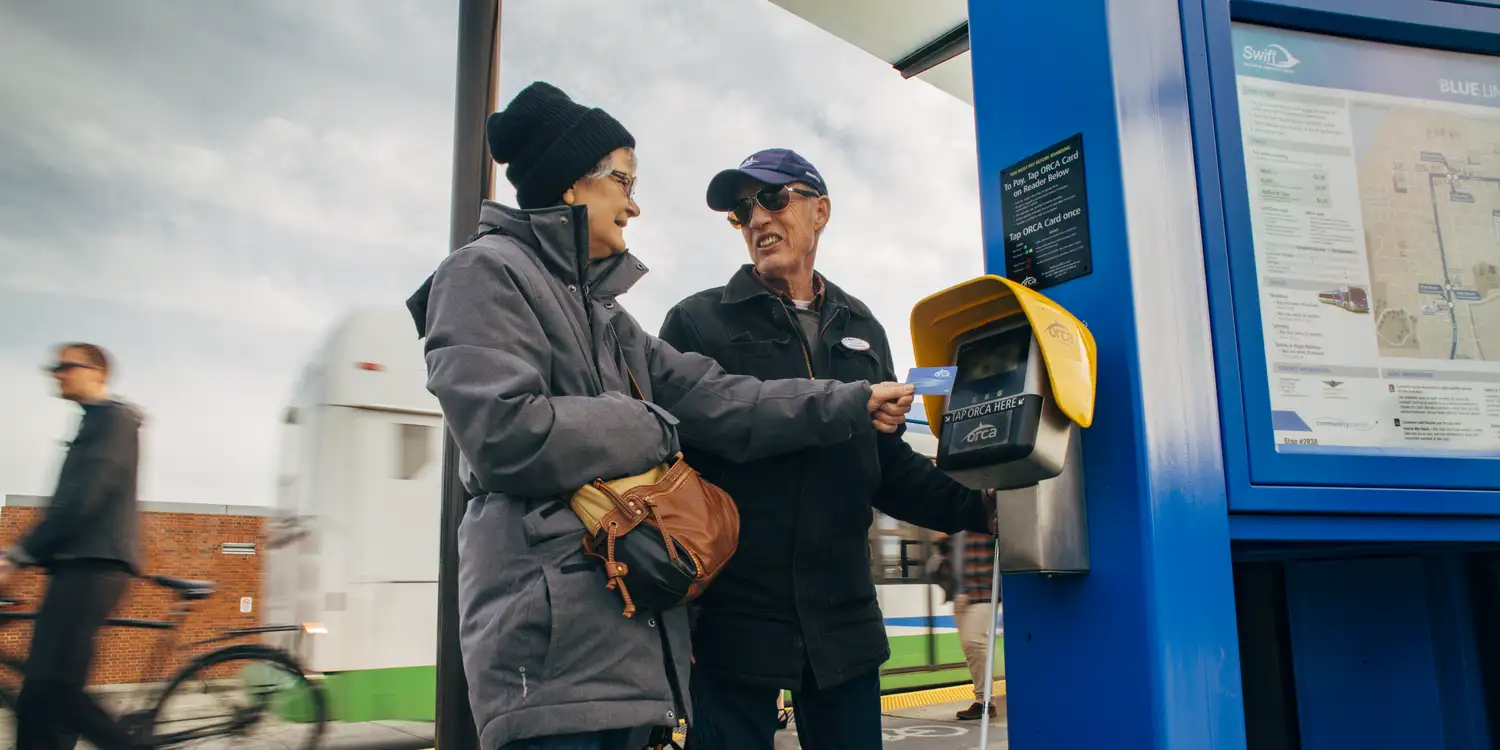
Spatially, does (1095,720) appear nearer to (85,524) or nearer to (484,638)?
(484,638)

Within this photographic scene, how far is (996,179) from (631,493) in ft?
2.74

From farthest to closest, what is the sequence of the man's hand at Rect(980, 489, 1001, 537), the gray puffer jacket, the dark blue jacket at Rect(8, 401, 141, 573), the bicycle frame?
the bicycle frame, the dark blue jacket at Rect(8, 401, 141, 573), the man's hand at Rect(980, 489, 1001, 537), the gray puffer jacket

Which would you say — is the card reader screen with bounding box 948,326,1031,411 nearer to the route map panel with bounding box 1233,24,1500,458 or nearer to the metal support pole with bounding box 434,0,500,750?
the route map panel with bounding box 1233,24,1500,458

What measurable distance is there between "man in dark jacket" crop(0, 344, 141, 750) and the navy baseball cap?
286cm

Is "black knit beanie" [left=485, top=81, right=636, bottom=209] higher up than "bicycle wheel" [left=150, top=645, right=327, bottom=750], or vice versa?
"black knit beanie" [left=485, top=81, right=636, bottom=209]

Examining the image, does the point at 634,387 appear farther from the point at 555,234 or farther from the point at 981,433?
the point at 981,433

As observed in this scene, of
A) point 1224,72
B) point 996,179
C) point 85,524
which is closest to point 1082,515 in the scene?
point 996,179

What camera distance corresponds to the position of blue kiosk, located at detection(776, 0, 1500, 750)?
1461mm

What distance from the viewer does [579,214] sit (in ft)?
6.09

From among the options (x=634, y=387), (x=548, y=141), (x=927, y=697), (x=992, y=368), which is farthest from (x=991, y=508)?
(x=927, y=697)

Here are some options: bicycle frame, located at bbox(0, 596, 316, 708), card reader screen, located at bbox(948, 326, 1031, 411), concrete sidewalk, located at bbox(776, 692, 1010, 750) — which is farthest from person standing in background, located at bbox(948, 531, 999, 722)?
card reader screen, located at bbox(948, 326, 1031, 411)

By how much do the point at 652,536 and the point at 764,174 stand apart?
1153 mm

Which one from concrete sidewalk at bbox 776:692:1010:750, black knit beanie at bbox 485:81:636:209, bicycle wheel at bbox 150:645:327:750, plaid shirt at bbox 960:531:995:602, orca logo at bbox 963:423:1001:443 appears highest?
black knit beanie at bbox 485:81:636:209

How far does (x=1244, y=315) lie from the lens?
5.08 ft
